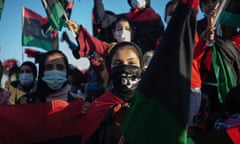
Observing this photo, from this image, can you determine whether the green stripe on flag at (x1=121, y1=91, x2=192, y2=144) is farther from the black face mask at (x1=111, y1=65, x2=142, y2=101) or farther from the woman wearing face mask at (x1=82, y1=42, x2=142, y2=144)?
the black face mask at (x1=111, y1=65, x2=142, y2=101)

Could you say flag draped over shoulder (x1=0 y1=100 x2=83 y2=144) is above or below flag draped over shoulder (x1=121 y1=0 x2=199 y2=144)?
below

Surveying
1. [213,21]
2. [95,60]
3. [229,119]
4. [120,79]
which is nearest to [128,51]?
[120,79]

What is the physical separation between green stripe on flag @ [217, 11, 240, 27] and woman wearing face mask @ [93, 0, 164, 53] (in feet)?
10.1

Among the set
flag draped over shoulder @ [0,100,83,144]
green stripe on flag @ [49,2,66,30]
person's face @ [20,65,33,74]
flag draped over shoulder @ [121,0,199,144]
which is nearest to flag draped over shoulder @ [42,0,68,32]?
green stripe on flag @ [49,2,66,30]

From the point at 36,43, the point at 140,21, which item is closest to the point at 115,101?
the point at 140,21

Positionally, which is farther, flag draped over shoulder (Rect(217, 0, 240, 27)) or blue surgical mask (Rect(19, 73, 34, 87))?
blue surgical mask (Rect(19, 73, 34, 87))

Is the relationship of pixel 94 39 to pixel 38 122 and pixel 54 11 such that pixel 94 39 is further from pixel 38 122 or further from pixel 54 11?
pixel 38 122

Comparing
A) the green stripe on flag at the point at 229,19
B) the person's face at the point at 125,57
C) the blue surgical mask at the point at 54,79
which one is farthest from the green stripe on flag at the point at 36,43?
the green stripe on flag at the point at 229,19

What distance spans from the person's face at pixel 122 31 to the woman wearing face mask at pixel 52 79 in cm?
157

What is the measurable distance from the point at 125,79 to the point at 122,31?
2.57 meters

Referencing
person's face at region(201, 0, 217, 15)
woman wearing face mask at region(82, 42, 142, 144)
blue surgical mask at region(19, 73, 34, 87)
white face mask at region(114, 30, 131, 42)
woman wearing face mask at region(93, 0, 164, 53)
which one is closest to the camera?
woman wearing face mask at region(82, 42, 142, 144)

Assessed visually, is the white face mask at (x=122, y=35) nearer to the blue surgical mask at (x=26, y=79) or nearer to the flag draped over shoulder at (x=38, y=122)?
the blue surgical mask at (x=26, y=79)

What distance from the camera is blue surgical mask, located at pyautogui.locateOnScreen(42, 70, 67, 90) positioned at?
3738 mm

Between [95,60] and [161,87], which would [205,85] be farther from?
[95,60]
